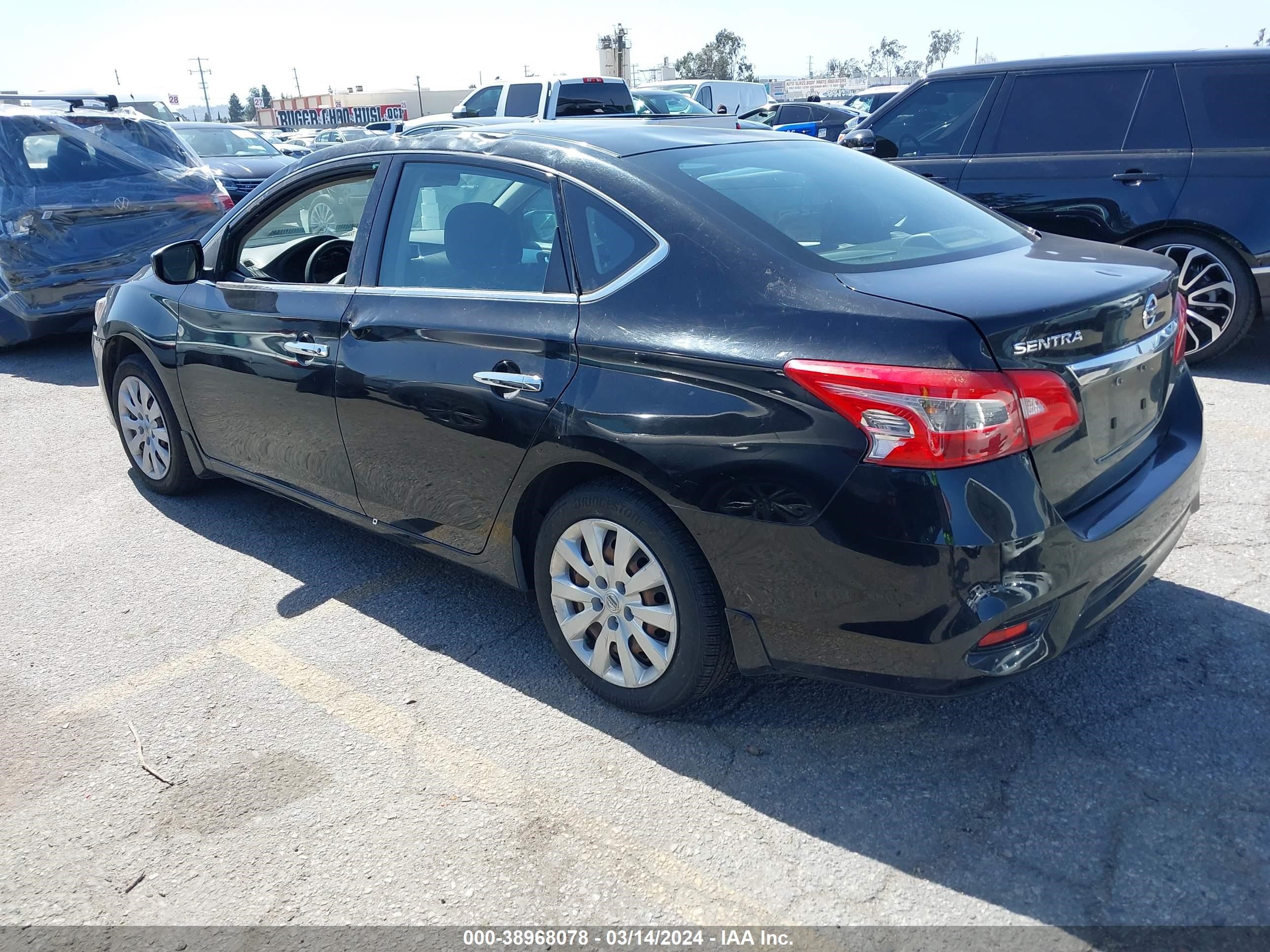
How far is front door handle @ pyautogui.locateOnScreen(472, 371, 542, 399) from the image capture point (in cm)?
299

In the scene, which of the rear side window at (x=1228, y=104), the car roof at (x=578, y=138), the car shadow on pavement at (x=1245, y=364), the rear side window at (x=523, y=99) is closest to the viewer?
the car roof at (x=578, y=138)

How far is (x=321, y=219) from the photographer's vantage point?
455 cm

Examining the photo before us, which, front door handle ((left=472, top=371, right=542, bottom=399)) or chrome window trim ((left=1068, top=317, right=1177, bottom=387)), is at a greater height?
chrome window trim ((left=1068, top=317, right=1177, bottom=387))

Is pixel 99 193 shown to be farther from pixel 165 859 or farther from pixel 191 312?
pixel 165 859

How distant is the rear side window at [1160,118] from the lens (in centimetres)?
623

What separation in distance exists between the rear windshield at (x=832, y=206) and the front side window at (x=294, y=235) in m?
1.56

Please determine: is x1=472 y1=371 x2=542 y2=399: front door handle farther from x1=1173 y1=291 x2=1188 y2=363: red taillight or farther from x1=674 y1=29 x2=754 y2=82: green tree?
x1=674 y1=29 x2=754 y2=82: green tree

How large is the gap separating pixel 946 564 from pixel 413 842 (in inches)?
59.4

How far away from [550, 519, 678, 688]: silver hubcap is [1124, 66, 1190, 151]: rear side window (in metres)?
5.16

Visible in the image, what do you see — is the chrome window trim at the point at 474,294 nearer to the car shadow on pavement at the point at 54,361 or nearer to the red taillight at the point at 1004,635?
the red taillight at the point at 1004,635

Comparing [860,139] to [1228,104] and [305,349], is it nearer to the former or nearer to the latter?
Result: [1228,104]

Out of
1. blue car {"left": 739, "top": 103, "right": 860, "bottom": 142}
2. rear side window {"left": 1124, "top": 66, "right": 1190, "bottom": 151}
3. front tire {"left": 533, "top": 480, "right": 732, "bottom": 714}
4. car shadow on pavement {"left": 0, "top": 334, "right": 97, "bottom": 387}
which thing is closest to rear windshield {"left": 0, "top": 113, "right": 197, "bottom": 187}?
car shadow on pavement {"left": 0, "top": 334, "right": 97, "bottom": 387}

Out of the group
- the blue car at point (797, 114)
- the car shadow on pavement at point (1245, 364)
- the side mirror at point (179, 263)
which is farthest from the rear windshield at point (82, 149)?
the blue car at point (797, 114)

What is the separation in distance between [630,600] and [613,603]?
70 mm
